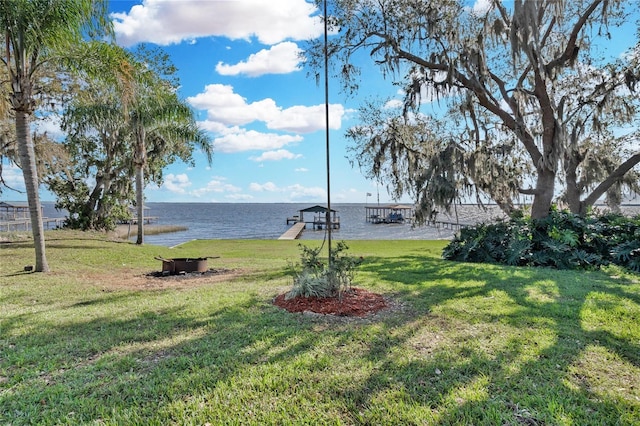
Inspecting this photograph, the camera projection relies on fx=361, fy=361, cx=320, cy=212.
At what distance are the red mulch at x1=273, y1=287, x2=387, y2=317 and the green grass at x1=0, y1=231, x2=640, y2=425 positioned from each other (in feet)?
0.77

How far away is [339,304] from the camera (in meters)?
4.69

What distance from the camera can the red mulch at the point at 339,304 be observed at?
450 cm

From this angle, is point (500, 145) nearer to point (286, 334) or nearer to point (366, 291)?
point (366, 291)

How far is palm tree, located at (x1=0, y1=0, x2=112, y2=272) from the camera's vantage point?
6961mm

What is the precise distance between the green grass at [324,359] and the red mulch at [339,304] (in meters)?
0.23

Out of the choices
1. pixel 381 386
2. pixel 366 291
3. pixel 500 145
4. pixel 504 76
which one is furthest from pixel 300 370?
pixel 504 76

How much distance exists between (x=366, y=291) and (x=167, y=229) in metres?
35.1

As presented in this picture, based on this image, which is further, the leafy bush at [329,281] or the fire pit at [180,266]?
the fire pit at [180,266]

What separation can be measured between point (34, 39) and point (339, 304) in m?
7.95

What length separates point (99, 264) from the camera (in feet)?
31.3

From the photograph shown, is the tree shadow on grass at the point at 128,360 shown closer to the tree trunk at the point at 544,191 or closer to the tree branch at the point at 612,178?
the tree trunk at the point at 544,191

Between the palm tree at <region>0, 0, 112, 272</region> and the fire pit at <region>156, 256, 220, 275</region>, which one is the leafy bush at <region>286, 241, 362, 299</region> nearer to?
the fire pit at <region>156, 256, 220, 275</region>

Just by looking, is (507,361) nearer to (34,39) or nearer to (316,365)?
(316,365)

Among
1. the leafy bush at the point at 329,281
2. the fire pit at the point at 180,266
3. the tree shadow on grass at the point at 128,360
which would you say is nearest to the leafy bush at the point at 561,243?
the leafy bush at the point at 329,281
